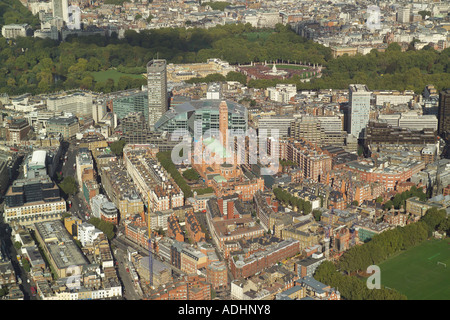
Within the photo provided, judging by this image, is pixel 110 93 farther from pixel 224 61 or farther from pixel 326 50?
pixel 326 50

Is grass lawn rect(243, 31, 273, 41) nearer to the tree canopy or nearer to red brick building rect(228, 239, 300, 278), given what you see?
the tree canopy

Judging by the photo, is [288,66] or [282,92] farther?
[288,66]

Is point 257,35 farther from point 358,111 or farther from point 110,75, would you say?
point 358,111

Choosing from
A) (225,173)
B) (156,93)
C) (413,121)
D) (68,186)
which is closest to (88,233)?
(68,186)

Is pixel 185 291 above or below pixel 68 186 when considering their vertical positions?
below

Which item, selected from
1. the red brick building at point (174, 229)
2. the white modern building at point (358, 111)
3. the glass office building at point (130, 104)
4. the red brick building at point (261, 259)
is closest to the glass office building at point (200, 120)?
the glass office building at point (130, 104)

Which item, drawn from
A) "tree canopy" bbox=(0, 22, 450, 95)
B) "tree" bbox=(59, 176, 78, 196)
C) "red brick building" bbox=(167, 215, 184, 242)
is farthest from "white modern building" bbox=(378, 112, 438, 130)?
"tree" bbox=(59, 176, 78, 196)

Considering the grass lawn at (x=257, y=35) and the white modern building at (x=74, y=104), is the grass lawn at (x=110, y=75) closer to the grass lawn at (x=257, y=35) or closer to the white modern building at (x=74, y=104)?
the white modern building at (x=74, y=104)
